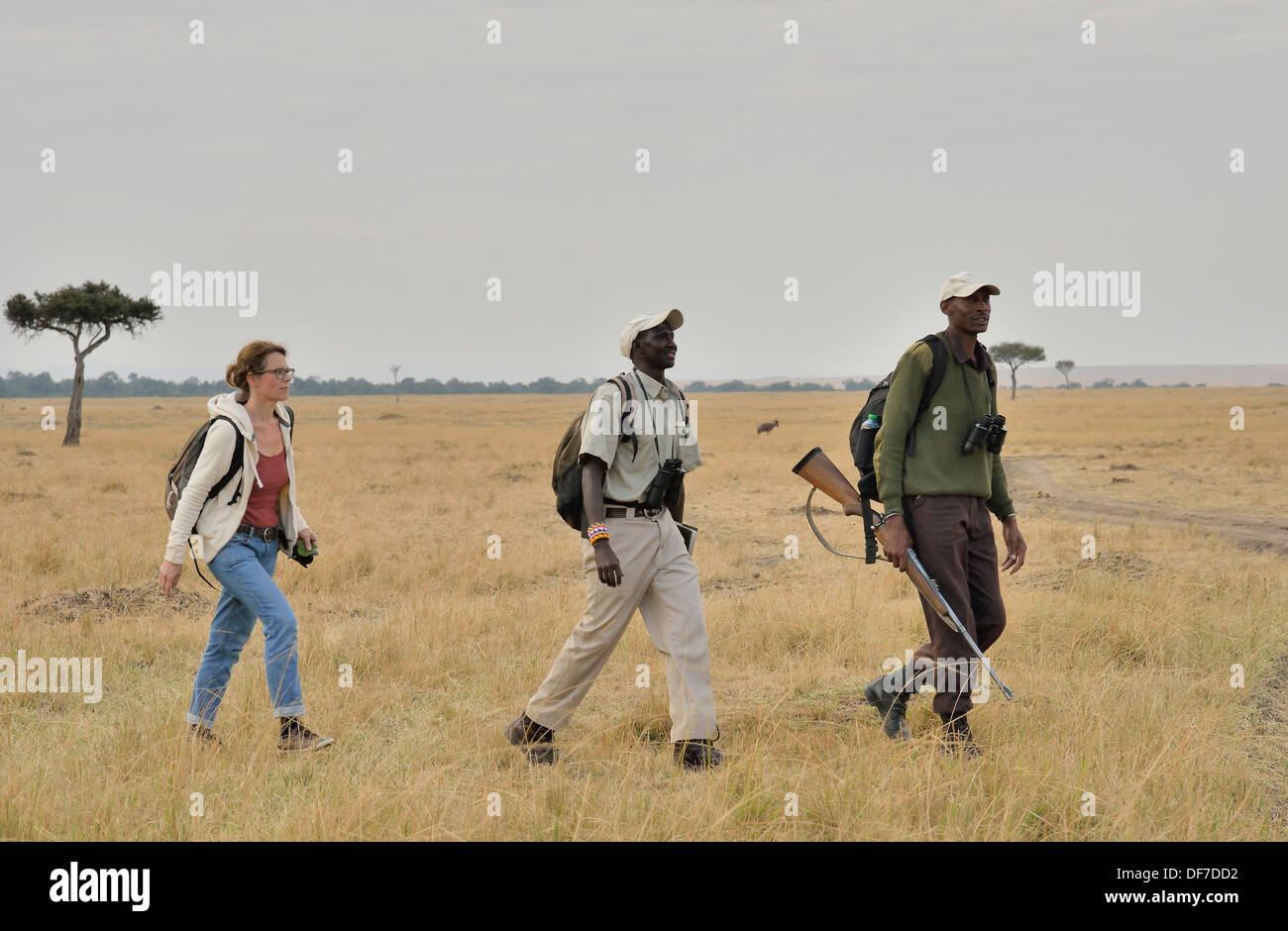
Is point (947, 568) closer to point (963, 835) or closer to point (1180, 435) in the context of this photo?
point (963, 835)

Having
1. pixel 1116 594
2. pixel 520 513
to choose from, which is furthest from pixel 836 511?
pixel 1116 594

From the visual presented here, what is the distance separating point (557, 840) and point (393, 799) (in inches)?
25.4

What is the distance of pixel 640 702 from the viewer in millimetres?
5918

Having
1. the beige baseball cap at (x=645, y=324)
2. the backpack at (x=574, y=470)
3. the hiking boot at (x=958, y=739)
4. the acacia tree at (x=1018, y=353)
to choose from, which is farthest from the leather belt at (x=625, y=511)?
the acacia tree at (x=1018, y=353)

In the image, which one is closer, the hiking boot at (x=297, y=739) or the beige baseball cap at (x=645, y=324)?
the beige baseball cap at (x=645, y=324)

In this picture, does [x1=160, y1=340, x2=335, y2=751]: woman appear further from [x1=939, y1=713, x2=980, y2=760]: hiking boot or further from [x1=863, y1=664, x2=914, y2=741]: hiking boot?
[x1=939, y1=713, x2=980, y2=760]: hiking boot

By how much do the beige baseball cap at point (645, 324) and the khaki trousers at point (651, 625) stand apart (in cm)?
74

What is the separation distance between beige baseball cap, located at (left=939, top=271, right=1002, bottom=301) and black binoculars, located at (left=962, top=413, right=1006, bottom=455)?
0.53 m

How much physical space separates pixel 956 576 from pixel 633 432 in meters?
1.48

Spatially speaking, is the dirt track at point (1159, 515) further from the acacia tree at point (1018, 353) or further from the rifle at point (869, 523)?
the acacia tree at point (1018, 353)

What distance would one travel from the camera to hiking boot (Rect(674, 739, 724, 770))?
474 centimetres

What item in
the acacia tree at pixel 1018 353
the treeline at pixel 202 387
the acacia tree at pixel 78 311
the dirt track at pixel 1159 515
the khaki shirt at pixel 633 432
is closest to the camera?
the khaki shirt at pixel 633 432

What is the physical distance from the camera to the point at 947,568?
15.8ft

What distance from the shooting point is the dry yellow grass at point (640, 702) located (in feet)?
13.6
